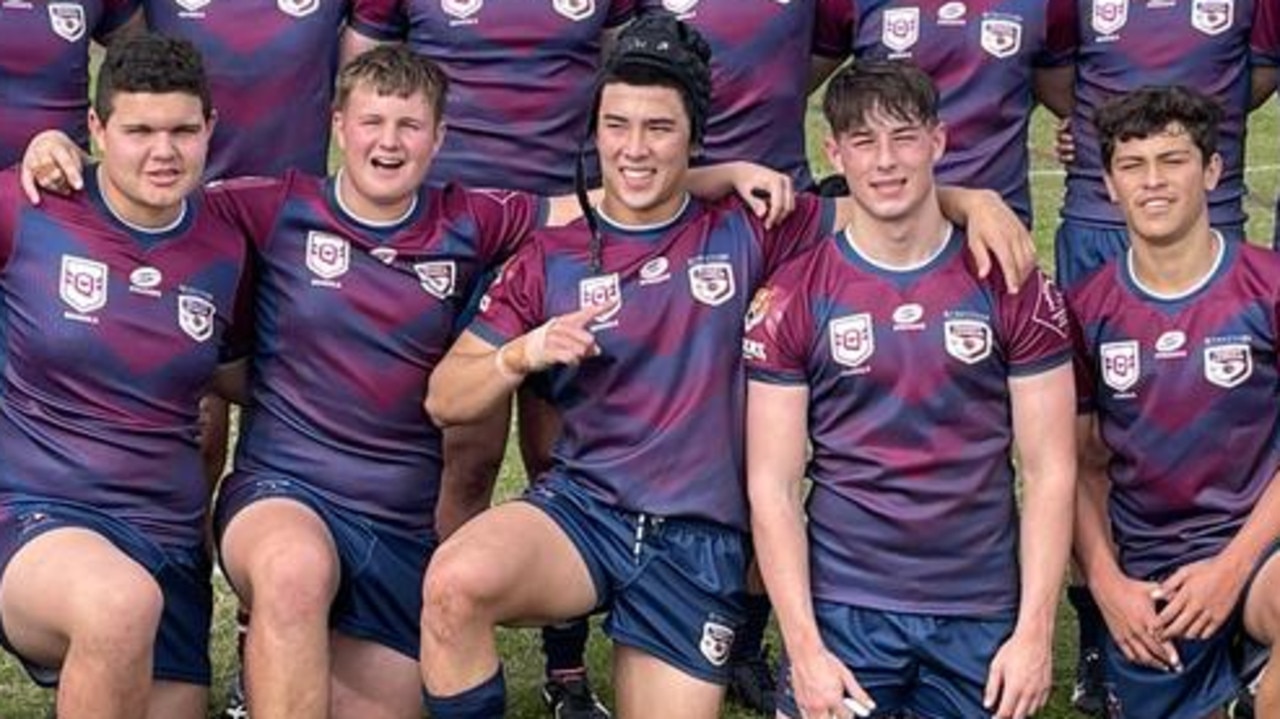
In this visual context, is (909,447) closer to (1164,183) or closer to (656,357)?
(656,357)

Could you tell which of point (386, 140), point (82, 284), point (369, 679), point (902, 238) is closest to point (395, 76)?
point (386, 140)

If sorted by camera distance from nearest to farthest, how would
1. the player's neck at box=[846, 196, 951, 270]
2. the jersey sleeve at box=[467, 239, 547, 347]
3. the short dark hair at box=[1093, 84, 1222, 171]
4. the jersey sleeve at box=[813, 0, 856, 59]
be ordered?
the player's neck at box=[846, 196, 951, 270] → the short dark hair at box=[1093, 84, 1222, 171] → the jersey sleeve at box=[467, 239, 547, 347] → the jersey sleeve at box=[813, 0, 856, 59]

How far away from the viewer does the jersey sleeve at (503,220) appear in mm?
6629

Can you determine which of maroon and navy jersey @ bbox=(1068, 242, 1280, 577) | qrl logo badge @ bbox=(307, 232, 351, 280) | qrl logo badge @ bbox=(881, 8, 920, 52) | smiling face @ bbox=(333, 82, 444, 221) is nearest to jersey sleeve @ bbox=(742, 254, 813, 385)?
maroon and navy jersey @ bbox=(1068, 242, 1280, 577)

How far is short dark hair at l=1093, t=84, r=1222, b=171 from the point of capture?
627 cm

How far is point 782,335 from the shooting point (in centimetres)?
617

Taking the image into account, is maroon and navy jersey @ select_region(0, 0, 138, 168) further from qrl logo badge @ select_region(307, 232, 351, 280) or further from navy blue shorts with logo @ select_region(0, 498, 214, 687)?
navy blue shorts with logo @ select_region(0, 498, 214, 687)

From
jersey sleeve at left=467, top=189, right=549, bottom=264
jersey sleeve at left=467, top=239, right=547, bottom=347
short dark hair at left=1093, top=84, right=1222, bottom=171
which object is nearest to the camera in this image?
short dark hair at left=1093, top=84, right=1222, bottom=171

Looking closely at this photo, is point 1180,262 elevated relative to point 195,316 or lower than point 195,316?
elevated

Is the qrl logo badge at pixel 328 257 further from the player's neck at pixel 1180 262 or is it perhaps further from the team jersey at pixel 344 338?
the player's neck at pixel 1180 262

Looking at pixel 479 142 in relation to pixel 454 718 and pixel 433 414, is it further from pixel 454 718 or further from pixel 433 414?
pixel 454 718

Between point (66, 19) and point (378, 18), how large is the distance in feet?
2.80

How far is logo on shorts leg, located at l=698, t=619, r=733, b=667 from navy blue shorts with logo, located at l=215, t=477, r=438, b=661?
2.41ft

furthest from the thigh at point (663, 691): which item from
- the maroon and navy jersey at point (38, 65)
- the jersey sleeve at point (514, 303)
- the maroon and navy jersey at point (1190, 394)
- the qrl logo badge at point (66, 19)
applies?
the qrl logo badge at point (66, 19)
